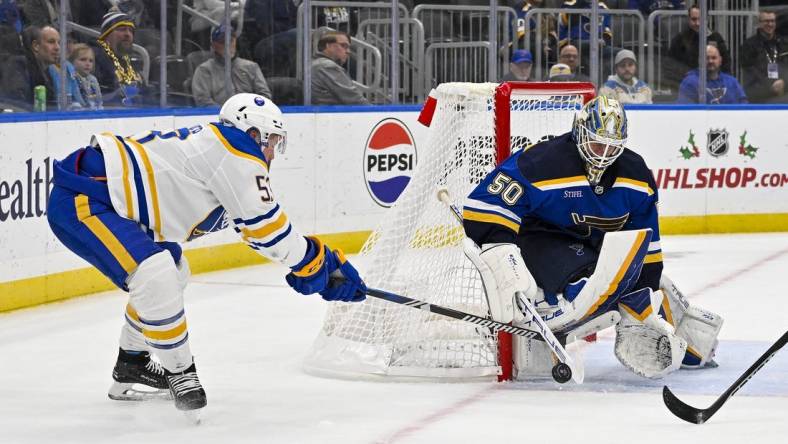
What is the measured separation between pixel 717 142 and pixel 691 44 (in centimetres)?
73

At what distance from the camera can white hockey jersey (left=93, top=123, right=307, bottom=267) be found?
3.96 meters

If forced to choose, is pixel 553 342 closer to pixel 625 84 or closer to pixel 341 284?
pixel 341 284

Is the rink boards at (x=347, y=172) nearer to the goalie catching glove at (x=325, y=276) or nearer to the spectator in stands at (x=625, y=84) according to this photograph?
the spectator in stands at (x=625, y=84)

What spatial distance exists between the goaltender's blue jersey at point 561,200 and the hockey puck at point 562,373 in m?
0.43

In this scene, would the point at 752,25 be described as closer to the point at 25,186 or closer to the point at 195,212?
the point at 25,186

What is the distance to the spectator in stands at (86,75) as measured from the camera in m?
6.74

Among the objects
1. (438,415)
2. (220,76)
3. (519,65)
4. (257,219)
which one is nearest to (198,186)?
(257,219)

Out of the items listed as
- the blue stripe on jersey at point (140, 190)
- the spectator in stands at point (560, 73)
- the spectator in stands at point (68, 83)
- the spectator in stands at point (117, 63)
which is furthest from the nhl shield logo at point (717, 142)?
the blue stripe on jersey at point (140, 190)

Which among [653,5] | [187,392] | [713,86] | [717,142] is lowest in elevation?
[187,392]

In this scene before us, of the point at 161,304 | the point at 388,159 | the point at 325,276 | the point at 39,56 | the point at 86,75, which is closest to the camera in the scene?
the point at 161,304

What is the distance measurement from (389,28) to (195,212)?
4783mm

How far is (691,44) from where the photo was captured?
956 cm

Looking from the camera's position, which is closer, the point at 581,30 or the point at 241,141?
the point at 241,141

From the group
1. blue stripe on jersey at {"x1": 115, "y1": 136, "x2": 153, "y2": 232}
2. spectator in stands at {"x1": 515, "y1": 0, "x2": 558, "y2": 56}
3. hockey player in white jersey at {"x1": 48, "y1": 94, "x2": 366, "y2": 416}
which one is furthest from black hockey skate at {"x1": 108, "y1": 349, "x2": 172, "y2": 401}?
spectator in stands at {"x1": 515, "y1": 0, "x2": 558, "y2": 56}
